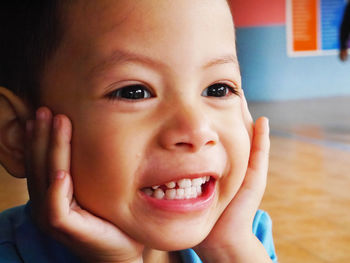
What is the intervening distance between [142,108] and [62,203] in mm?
169

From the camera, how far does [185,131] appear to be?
674mm

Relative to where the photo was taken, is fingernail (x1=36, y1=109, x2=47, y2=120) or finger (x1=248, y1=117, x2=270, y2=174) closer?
fingernail (x1=36, y1=109, x2=47, y2=120)

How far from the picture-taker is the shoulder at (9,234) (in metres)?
0.80

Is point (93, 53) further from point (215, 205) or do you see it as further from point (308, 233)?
point (308, 233)

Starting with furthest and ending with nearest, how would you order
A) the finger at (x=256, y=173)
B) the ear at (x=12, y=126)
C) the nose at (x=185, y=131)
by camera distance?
the finger at (x=256, y=173)
the ear at (x=12, y=126)
the nose at (x=185, y=131)

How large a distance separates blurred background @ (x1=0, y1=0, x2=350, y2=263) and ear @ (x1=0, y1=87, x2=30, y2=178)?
43 cm

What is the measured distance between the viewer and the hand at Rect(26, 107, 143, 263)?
706 mm

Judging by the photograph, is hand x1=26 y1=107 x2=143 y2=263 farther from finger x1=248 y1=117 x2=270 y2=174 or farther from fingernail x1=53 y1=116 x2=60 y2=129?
finger x1=248 y1=117 x2=270 y2=174

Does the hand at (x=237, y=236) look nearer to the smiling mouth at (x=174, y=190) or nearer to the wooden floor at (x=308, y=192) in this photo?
the smiling mouth at (x=174, y=190)

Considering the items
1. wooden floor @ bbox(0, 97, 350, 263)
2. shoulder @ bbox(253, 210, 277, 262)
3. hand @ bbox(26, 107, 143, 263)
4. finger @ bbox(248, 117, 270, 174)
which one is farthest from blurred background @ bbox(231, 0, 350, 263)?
hand @ bbox(26, 107, 143, 263)

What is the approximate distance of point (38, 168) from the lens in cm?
75

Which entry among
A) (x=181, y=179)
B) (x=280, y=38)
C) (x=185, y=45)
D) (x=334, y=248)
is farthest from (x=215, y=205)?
(x=280, y=38)

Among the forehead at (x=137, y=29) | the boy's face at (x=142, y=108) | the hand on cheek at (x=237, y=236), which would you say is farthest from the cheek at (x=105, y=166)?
the hand on cheek at (x=237, y=236)

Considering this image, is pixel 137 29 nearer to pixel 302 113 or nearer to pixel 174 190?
pixel 174 190
